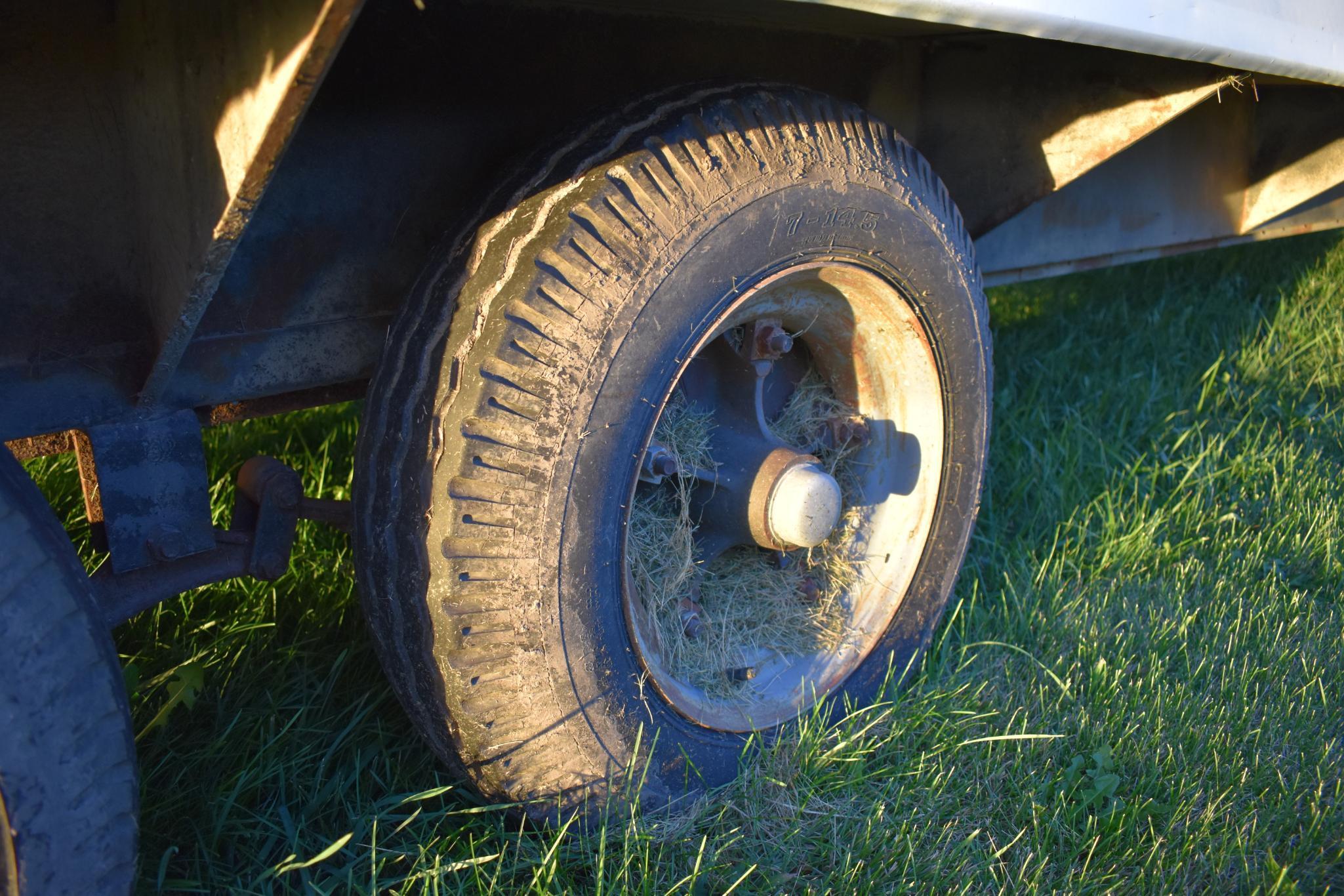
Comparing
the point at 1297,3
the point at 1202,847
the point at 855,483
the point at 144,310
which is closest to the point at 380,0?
the point at 144,310

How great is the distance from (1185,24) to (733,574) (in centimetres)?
123

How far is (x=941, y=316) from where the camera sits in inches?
76.4

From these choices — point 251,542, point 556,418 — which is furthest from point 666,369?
point 251,542

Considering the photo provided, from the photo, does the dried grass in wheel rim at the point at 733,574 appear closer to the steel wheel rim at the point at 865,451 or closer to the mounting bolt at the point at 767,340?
the steel wheel rim at the point at 865,451

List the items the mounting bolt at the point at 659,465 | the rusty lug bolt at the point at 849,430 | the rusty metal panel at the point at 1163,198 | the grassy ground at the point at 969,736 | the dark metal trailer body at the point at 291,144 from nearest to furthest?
1. the dark metal trailer body at the point at 291,144
2. the grassy ground at the point at 969,736
3. the mounting bolt at the point at 659,465
4. the rusty lug bolt at the point at 849,430
5. the rusty metal panel at the point at 1163,198

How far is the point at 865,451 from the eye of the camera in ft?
6.96

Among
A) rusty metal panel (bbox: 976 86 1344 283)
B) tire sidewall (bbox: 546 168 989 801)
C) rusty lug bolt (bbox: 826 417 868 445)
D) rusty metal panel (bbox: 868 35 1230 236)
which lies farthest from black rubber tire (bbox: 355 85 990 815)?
rusty metal panel (bbox: 976 86 1344 283)

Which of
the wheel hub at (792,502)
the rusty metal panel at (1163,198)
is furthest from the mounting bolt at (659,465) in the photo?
the rusty metal panel at (1163,198)

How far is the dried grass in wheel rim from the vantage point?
6.19 feet

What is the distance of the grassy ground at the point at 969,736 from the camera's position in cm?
165

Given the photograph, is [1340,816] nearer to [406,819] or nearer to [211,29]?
[406,819]

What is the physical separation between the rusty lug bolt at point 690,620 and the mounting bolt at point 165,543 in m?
0.86

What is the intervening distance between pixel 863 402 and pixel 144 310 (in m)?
1.31

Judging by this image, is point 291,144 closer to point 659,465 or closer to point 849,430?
point 659,465
